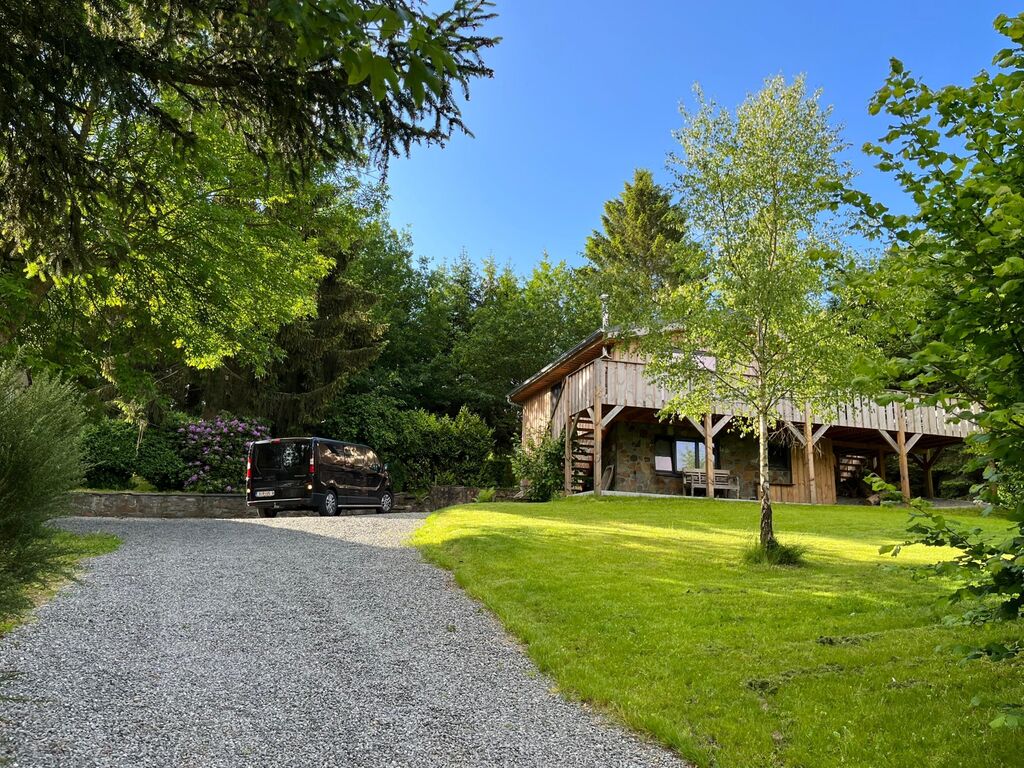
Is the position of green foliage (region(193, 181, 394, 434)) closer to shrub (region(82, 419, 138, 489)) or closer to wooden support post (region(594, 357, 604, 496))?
shrub (region(82, 419, 138, 489))

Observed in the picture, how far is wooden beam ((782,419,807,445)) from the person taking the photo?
20.0 metres

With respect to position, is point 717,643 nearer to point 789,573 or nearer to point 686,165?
point 789,573

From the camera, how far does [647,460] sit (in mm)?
21109

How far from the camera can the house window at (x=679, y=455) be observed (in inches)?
838

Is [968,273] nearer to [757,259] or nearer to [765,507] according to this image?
[757,259]

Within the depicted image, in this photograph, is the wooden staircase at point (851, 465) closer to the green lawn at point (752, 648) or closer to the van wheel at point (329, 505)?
the green lawn at point (752, 648)

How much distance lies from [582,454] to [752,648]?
1659 centimetres

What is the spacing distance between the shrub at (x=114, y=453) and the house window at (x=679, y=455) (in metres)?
15.4

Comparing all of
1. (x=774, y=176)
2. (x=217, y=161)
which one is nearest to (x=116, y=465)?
(x=217, y=161)

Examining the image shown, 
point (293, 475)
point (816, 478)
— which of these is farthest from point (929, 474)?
point (293, 475)

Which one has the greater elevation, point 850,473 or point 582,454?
point 582,454

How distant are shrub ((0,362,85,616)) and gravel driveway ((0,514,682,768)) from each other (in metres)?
0.58

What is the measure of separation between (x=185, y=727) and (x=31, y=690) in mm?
1176

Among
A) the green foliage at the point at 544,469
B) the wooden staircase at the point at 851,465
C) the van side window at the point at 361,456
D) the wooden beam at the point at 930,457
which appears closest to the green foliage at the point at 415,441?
the green foliage at the point at 544,469
